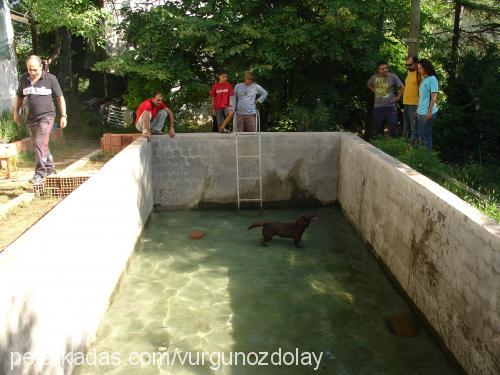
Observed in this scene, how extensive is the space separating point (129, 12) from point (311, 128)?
18.2 feet

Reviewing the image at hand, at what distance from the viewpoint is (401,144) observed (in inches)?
309

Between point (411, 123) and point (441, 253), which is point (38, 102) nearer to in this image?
point (441, 253)

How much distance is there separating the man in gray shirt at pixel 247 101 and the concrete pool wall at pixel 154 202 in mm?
767

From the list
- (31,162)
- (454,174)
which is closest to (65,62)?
(31,162)

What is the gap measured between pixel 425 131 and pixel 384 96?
56.9 inches

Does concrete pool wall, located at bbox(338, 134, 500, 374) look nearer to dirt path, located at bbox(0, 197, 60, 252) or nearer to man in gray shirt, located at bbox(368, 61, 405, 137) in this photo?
man in gray shirt, located at bbox(368, 61, 405, 137)

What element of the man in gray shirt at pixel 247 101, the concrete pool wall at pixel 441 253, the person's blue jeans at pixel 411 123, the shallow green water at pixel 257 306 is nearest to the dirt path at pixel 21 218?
the shallow green water at pixel 257 306

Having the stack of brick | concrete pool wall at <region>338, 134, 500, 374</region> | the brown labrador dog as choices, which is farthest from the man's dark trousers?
concrete pool wall at <region>338, 134, 500, 374</region>

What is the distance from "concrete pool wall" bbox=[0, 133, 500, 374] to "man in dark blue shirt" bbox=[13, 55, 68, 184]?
1.36m

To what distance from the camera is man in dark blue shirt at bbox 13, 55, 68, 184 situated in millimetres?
7129

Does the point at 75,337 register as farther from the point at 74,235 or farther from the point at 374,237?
the point at 374,237

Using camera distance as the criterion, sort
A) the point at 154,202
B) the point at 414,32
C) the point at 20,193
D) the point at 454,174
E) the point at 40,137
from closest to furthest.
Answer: the point at 40,137 → the point at 20,193 → the point at 454,174 → the point at 154,202 → the point at 414,32

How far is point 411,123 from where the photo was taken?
870 cm

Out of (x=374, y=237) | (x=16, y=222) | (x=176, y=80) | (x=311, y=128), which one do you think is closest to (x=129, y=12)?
(x=176, y=80)
